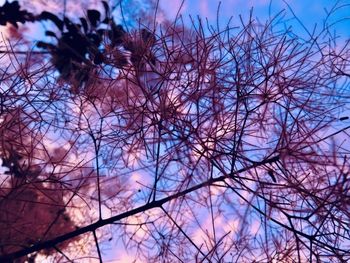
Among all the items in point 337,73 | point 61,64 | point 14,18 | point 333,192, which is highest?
point 14,18

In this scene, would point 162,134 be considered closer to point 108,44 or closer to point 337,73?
point 108,44

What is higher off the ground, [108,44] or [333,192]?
[108,44]

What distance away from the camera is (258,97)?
167 centimetres

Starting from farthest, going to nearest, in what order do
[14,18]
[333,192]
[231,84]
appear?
[14,18] → [231,84] → [333,192]

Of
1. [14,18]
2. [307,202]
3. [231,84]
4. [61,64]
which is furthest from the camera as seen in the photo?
[14,18]

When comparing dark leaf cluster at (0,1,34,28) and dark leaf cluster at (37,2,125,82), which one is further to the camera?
dark leaf cluster at (0,1,34,28)

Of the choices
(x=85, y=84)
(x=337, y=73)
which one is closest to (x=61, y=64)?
(x=85, y=84)

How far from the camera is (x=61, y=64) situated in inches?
120

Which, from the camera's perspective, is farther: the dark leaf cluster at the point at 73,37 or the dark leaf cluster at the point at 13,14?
the dark leaf cluster at the point at 13,14

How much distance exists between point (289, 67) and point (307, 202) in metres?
0.45

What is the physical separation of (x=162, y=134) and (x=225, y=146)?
216 mm

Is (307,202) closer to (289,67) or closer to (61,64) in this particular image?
(289,67)

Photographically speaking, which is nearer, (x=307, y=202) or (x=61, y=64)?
(x=307, y=202)

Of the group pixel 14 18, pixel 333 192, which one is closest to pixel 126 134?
pixel 333 192
